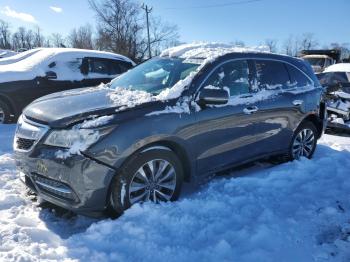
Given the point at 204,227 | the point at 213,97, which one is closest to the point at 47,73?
the point at 213,97

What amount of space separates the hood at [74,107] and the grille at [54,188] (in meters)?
0.52

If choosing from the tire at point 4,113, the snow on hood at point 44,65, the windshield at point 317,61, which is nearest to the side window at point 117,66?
the snow on hood at point 44,65

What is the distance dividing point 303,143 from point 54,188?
3958 mm

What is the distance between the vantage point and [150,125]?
3.78m

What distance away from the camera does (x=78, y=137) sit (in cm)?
349

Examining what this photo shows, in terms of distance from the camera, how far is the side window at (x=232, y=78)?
451 centimetres

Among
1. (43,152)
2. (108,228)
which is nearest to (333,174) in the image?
(108,228)

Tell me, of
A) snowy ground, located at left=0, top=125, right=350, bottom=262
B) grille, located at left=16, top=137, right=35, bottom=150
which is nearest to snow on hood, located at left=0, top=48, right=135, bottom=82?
snowy ground, located at left=0, top=125, right=350, bottom=262

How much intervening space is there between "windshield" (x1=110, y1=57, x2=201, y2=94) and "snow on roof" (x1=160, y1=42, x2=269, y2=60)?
12cm

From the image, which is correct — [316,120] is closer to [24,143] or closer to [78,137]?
[78,137]

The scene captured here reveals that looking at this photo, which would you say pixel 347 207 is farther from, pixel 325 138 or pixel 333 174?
pixel 325 138

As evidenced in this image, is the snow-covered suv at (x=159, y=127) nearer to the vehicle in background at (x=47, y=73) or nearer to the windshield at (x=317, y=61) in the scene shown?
the vehicle in background at (x=47, y=73)

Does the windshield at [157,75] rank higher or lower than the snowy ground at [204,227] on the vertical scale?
higher

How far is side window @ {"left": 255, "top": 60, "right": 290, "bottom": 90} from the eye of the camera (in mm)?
5167
